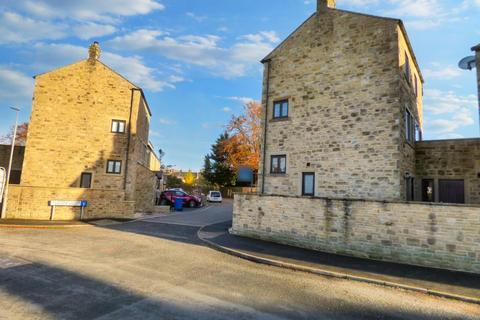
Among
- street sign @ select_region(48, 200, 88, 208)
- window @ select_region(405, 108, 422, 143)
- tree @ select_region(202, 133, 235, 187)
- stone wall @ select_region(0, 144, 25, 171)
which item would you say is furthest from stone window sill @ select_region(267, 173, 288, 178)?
tree @ select_region(202, 133, 235, 187)

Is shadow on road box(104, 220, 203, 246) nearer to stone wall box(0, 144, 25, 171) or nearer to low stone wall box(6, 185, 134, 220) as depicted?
low stone wall box(6, 185, 134, 220)

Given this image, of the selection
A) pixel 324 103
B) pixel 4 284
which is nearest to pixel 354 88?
pixel 324 103

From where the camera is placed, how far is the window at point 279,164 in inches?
658

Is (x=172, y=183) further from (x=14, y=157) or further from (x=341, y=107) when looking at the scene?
(x=341, y=107)

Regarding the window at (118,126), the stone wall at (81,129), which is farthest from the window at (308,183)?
the window at (118,126)

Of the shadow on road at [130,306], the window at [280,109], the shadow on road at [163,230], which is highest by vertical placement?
the window at [280,109]

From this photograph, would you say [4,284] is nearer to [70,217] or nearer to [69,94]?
[70,217]

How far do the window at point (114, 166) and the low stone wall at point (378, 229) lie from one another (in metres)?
12.9

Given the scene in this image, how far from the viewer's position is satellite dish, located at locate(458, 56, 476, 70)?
14.5 m

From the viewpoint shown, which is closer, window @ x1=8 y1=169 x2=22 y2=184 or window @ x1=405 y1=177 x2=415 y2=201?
window @ x1=405 y1=177 x2=415 y2=201

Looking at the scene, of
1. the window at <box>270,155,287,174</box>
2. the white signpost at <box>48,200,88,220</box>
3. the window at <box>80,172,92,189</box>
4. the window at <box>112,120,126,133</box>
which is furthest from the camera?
the window at <box>112,120,126,133</box>

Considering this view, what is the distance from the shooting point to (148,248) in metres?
11.8

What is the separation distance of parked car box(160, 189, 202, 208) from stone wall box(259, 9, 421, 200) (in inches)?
619

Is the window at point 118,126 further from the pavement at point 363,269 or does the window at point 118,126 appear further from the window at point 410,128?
the window at point 410,128
